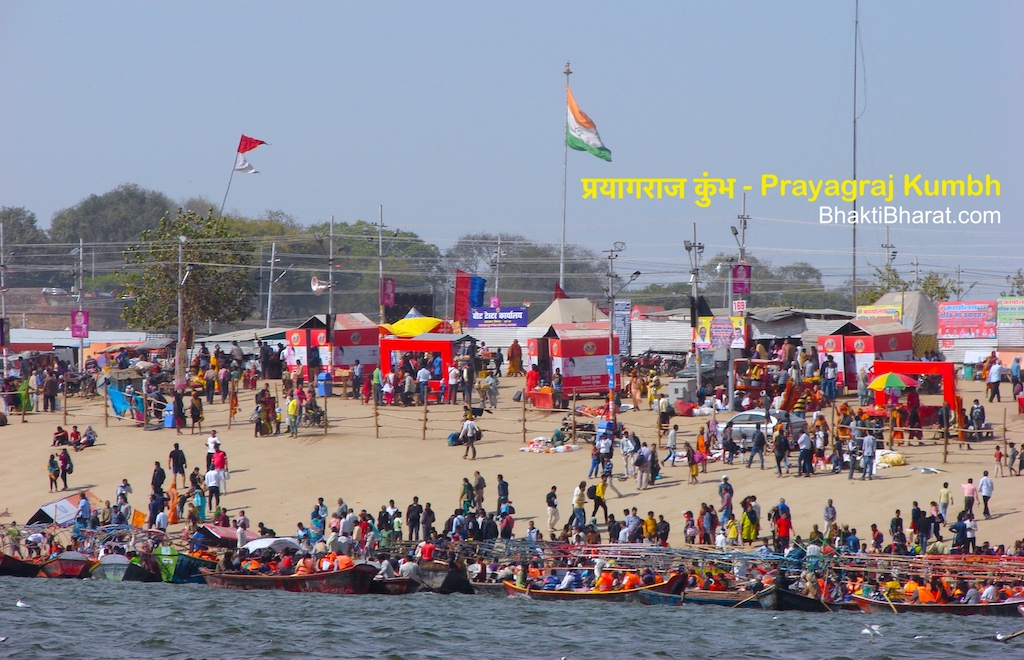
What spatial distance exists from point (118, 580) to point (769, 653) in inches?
641

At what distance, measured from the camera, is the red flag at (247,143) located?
5678 centimetres

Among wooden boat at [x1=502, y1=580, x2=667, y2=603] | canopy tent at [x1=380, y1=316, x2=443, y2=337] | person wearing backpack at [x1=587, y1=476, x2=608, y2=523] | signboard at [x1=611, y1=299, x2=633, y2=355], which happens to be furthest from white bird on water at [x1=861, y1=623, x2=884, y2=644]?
canopy tent at [x1=380, y1=316, x2=443, y2=337]

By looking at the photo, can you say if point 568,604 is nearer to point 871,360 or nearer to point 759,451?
point 759,451

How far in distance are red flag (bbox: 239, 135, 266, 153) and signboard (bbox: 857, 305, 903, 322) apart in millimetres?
28236

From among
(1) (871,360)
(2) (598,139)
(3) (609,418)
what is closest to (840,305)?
(2) (598,139)

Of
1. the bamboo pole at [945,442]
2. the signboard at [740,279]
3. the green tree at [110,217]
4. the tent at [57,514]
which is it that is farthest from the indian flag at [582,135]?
the green tree at [110,217]

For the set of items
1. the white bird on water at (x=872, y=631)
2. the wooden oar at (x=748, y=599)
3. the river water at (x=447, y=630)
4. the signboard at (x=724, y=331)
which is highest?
the signboard at (x=724, y=331)

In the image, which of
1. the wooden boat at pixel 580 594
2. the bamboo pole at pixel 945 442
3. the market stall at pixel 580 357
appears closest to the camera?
the wooden boat at pixel 580 594

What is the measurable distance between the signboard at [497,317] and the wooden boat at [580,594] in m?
30.5

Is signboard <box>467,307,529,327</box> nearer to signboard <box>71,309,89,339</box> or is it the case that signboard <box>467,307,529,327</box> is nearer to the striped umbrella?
signboard <box>71,309,89,339</box>

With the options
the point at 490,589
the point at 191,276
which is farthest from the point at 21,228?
the point at 490,589

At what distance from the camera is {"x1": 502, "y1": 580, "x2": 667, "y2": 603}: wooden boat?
26.6 meters

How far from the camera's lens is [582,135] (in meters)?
63.1

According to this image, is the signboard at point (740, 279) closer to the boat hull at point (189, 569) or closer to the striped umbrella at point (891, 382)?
the striped umbrella at point (891, 382)
